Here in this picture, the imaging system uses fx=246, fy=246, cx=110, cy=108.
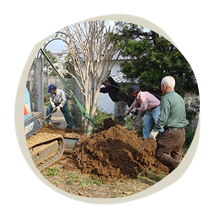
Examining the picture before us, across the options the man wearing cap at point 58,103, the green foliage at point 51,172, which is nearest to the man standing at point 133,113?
the man wearing cap at point 58,103

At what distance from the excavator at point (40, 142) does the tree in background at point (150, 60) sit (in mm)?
1652

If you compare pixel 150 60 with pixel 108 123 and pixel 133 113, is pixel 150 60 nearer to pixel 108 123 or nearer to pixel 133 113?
pixel 133 113

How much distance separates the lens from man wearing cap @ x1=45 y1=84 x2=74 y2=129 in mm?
4464

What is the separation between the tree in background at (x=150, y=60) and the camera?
387 centimetres

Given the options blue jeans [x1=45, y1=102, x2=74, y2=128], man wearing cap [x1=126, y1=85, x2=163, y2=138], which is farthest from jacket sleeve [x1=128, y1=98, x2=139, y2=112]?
blue jeans [x1=45, y1=102, x2=74, y2=128]

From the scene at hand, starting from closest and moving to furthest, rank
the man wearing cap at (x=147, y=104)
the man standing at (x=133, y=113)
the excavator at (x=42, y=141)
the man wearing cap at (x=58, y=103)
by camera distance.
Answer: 1. the excavator at (x=42, y=141)
2. the man wearing cap at (x=147, y=104)
3. the man standing at (x=133, y=113)
4. the man wearing cap at (x=58, y=103)

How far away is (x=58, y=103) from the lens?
463 cm

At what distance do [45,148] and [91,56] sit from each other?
181 centimetres

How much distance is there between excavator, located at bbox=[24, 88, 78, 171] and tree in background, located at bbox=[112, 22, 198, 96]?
1652 mm

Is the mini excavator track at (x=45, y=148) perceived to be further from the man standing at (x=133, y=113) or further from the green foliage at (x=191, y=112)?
the green foliage at (x=191, y=112)

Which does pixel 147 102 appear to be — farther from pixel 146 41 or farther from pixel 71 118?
pixel 71 118

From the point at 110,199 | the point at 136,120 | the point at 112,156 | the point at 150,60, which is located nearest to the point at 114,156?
the point at 112,156

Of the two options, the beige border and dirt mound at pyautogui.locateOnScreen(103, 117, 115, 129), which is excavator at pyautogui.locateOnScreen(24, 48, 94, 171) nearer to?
the beige border

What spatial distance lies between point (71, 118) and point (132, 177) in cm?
169
